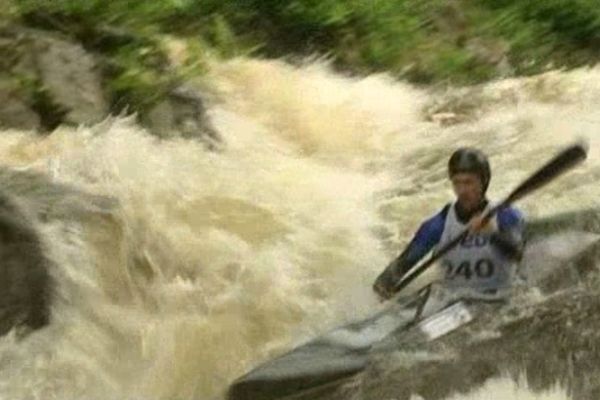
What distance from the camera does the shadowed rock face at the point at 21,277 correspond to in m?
3.53

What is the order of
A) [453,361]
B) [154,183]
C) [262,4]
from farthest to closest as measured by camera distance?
[262,4], [154,183], [453,361]

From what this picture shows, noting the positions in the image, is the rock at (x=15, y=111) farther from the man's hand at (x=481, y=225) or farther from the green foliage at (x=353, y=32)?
the man's hand at (x=481, y=225)

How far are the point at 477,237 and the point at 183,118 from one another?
78.7 inches

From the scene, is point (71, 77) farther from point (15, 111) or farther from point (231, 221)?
point (231, 221)

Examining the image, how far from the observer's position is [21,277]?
140 inches

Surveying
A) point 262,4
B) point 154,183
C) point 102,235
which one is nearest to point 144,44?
point 262,4

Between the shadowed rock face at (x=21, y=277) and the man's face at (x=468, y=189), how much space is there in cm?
111

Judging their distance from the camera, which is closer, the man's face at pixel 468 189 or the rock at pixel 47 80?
the man's face at pixel 468 189

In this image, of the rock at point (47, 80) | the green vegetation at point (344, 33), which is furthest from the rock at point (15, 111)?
the green vegetation at point (344, 33)

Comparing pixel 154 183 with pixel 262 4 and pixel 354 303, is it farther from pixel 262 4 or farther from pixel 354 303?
pixel 262 4

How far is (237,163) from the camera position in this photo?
469 centimetres

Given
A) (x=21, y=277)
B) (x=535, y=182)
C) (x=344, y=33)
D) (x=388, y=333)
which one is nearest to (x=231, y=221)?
(x=21, y=277)

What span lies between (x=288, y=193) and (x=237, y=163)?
0.32 m

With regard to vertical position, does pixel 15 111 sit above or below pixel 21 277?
below
